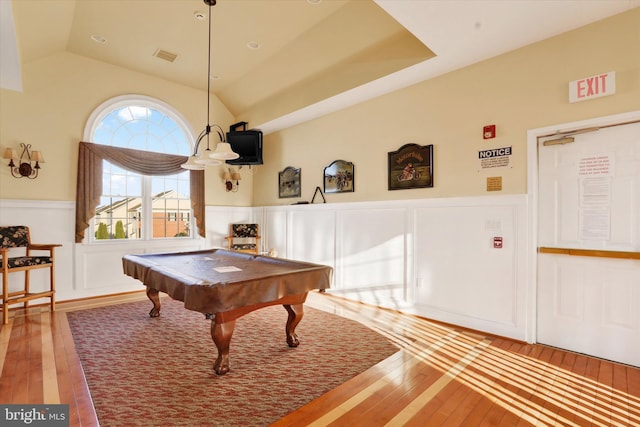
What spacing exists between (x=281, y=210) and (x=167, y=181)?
211 cm

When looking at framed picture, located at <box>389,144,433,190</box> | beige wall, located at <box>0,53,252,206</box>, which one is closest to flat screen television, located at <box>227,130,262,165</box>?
beige wall, located at <box>0,53,252,206</box>

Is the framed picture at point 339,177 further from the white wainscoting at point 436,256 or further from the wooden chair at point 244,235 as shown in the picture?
the wooden chair at point 244,235

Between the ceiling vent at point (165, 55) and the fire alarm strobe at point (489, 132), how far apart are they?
4444 millimetres

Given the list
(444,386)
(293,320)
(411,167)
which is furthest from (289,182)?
(444,386)

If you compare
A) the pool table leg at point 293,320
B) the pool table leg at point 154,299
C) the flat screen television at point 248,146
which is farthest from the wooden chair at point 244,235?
the pool table leg at point 293,320

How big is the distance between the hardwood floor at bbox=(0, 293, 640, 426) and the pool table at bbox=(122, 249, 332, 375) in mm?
789

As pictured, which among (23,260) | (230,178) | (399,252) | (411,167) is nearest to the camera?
(23,260)

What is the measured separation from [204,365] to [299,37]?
4.07 meters

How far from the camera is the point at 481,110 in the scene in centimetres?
343

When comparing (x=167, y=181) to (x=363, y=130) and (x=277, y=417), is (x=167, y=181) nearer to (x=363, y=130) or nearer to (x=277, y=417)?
(x=363, y=130)

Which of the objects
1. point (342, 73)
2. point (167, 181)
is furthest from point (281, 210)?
point (342, 73)

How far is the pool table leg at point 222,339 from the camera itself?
2.44 m

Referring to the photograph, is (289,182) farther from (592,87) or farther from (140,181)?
(592,87)

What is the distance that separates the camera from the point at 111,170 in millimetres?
5105
